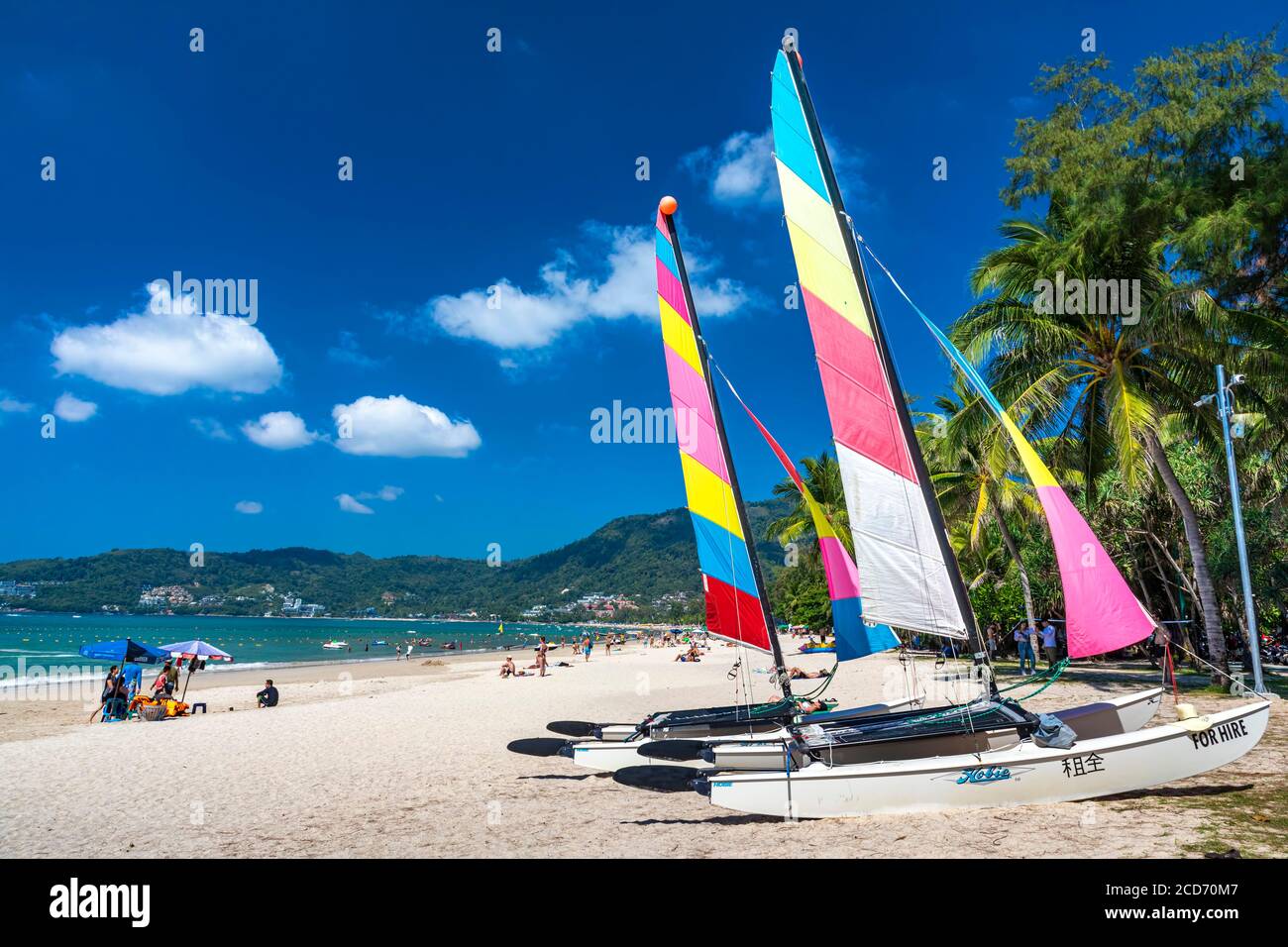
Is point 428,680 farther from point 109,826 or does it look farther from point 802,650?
point 109,826

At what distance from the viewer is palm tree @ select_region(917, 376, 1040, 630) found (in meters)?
17.7

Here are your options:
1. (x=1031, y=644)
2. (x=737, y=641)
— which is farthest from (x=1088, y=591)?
(x=1031, y=644)

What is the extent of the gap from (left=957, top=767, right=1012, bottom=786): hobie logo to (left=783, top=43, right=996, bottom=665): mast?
1232mm

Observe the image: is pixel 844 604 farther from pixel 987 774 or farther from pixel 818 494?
pixel 818 494

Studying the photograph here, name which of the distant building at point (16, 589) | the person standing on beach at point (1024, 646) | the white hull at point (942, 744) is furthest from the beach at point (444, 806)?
the distant building at point (16, 589)

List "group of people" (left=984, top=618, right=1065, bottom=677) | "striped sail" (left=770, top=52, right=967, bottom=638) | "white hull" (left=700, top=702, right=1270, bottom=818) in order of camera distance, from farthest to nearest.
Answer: "group of people" (left=984, top=618, right=1065, bottom=677), "striped sail" (left=770, top=52, right=967, bottom=638), "white hull" (left=700, top=702, right=1270, bottom=818)

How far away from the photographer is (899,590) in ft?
26.0

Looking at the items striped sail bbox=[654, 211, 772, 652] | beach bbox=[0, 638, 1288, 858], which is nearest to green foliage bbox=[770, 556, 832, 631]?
striped sail bbox=[654, 211, 772, 652]

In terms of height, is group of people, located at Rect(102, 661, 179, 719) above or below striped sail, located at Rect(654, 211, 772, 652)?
below
